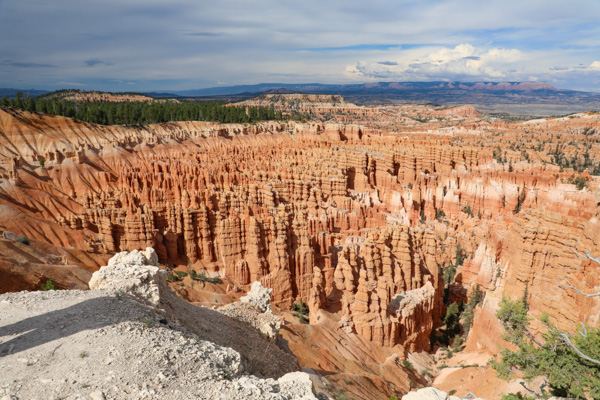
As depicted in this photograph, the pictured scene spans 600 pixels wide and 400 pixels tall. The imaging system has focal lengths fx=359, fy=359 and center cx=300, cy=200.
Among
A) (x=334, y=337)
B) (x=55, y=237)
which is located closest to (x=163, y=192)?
(x=55, y=237)

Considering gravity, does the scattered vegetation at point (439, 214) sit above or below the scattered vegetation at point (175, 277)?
below

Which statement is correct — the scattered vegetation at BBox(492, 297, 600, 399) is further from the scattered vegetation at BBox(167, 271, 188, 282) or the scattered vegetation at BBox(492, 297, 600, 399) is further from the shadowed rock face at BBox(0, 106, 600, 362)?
the scattered vegetation at BBox(167, 271, 188, 282)

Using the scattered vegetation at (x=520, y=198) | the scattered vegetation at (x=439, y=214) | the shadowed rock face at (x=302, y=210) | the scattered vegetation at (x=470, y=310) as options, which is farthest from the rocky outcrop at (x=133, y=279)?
the scattered vegetation at (x=520, y=198)

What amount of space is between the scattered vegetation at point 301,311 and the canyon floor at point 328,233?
0.22 metres

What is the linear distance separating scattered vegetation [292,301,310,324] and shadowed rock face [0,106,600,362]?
2.34 ft

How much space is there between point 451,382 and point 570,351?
9733mm

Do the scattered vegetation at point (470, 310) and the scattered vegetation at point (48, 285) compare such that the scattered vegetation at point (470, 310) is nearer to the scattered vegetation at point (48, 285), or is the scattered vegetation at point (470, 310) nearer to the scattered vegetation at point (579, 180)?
the scattered vegetation at point (48, 285)

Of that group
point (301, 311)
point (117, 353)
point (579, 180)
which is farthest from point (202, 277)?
point (579, 180)

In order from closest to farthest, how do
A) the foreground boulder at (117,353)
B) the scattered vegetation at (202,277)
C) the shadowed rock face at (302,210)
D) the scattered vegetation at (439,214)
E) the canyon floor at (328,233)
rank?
the foreground boulder at (117,353) < the canyon floor at (328,233) < the shadowed rock face at (302,210) < the scattered vegetation at (202,277) < the scattered vegetation at (439,214)

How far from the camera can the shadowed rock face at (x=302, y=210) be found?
23188 millimetres

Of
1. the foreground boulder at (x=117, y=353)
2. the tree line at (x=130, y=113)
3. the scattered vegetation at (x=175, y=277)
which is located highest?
the tree line at (x=130, y=113)

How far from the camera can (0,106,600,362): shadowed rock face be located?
23188mm

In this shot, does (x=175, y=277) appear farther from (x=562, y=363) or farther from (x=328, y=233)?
(x=562, y=363)

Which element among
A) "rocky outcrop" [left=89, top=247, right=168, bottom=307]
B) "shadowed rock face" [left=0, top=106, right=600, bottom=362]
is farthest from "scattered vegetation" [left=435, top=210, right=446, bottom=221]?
"rocky outcrop" [left=89, top=247, right=168, bottom=307]
